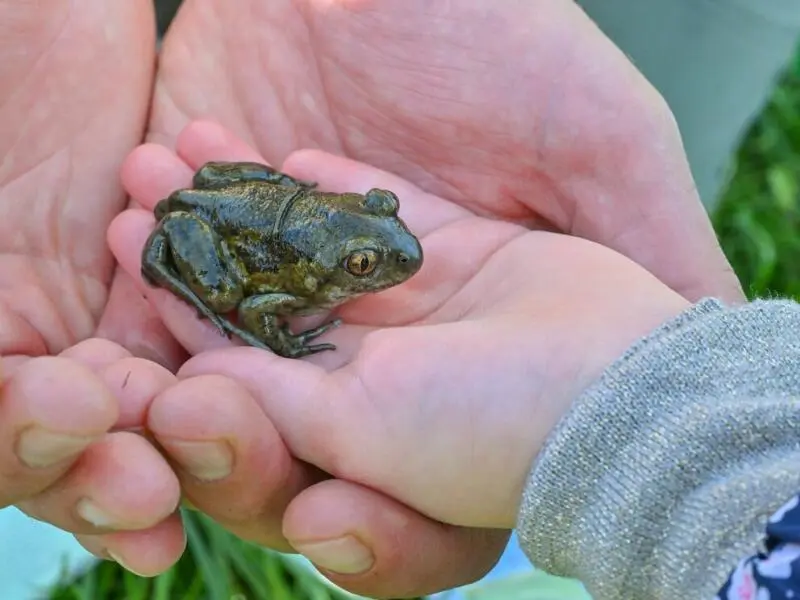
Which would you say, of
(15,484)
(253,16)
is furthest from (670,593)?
(253,16)

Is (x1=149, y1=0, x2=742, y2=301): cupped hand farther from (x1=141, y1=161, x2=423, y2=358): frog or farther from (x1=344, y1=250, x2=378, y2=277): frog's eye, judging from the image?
(x1=344, y1=250, x2=378, y2=277): frog's eye

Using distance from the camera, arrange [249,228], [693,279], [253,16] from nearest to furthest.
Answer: [693,279] → [249,228] → [253,16]

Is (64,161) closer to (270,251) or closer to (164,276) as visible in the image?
(164,276)

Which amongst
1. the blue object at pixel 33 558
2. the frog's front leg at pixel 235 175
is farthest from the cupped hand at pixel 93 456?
the blue object at pixel 33 558

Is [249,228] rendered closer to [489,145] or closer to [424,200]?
[424,200]

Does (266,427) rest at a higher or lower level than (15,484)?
higher

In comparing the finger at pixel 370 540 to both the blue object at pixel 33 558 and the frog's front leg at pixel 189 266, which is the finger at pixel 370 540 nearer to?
the frog's front leg at pixel 189 266
